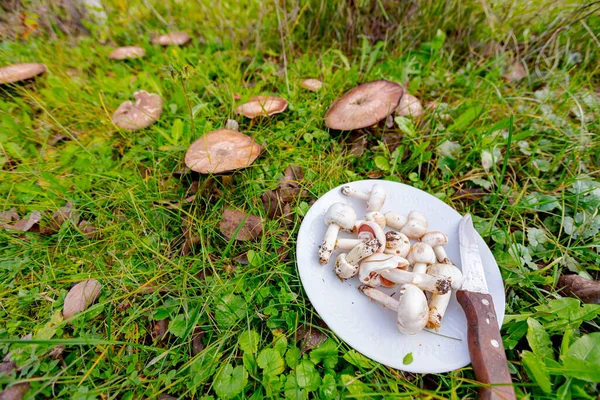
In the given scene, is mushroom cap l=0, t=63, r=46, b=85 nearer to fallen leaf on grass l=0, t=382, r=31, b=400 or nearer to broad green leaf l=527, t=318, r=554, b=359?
fallen leaf on grass l=0, t=382, r=31, b=400

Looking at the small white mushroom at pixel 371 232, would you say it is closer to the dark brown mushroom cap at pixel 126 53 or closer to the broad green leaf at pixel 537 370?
the broad green leaf at pixel 537 370

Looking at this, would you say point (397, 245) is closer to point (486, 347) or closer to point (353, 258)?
point (353, 258)

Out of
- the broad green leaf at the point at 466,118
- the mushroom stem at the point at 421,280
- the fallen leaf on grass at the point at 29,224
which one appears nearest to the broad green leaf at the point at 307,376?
the mushroom stem at the point at 421,280

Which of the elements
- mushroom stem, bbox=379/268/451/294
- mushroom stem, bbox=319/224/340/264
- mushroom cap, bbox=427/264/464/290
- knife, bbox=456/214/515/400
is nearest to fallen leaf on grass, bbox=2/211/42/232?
mushroom stem, bbox=319/224/340/264

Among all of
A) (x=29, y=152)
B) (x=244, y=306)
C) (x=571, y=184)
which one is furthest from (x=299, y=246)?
(x=29, y=152)

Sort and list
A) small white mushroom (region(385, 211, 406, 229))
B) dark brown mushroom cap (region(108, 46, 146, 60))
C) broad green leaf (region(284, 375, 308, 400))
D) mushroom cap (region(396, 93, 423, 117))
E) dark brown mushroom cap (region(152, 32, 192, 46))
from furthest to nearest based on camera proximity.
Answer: dark brown mushroom cap (region(152, 32, 192, 46)) → dark brown mushroom cap (region(108, 46, 146, 60)) → mushroom cap (region(396, 93, 423, 117)) → small white mushroom (region(385, 211, 406, 229)) → broad green leaf (region(284, 375, 308, 400))

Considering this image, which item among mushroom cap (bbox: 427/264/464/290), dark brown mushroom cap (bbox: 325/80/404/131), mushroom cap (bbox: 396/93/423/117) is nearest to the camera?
mushroom cap (bbox: 427/264/464/290)
